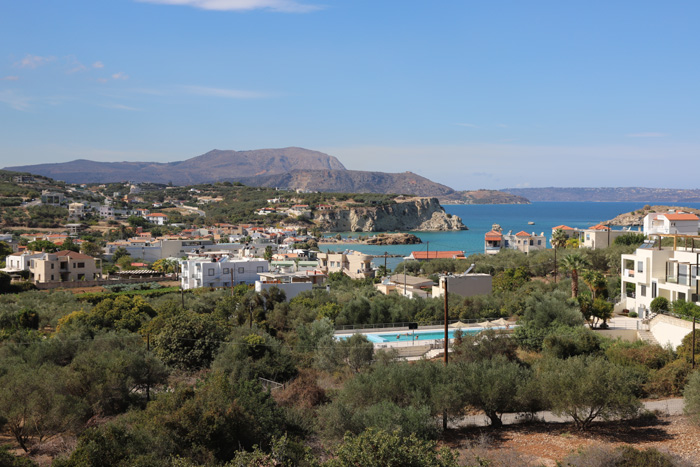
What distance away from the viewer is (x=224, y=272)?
1543 inches

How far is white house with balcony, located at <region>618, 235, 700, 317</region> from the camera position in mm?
21375

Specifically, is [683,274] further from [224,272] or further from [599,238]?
[224,272]

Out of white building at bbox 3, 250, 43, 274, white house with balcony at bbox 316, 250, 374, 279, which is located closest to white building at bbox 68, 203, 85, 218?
white building at bbox 3, 250, 43, 274

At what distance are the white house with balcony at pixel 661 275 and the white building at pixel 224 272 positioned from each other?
73.1 feet

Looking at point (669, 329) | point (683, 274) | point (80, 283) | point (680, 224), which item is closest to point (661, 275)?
point (683, 274)

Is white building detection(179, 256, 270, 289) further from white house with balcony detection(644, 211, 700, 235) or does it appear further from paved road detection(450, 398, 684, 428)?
paved road detection(450, 398, 684, 428)

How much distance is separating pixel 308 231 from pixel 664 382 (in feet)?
328

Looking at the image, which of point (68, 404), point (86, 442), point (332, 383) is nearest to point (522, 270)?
point (332, 383)

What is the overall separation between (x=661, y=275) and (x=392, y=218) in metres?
118

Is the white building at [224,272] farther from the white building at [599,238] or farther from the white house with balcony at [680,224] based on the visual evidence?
the white house with balcony at [680,224]

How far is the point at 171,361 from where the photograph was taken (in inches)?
739

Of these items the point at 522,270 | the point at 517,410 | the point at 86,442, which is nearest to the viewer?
the point at 86,442

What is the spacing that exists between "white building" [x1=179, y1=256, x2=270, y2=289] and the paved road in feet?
85.8

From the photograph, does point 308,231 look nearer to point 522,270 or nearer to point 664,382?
point 522,270
